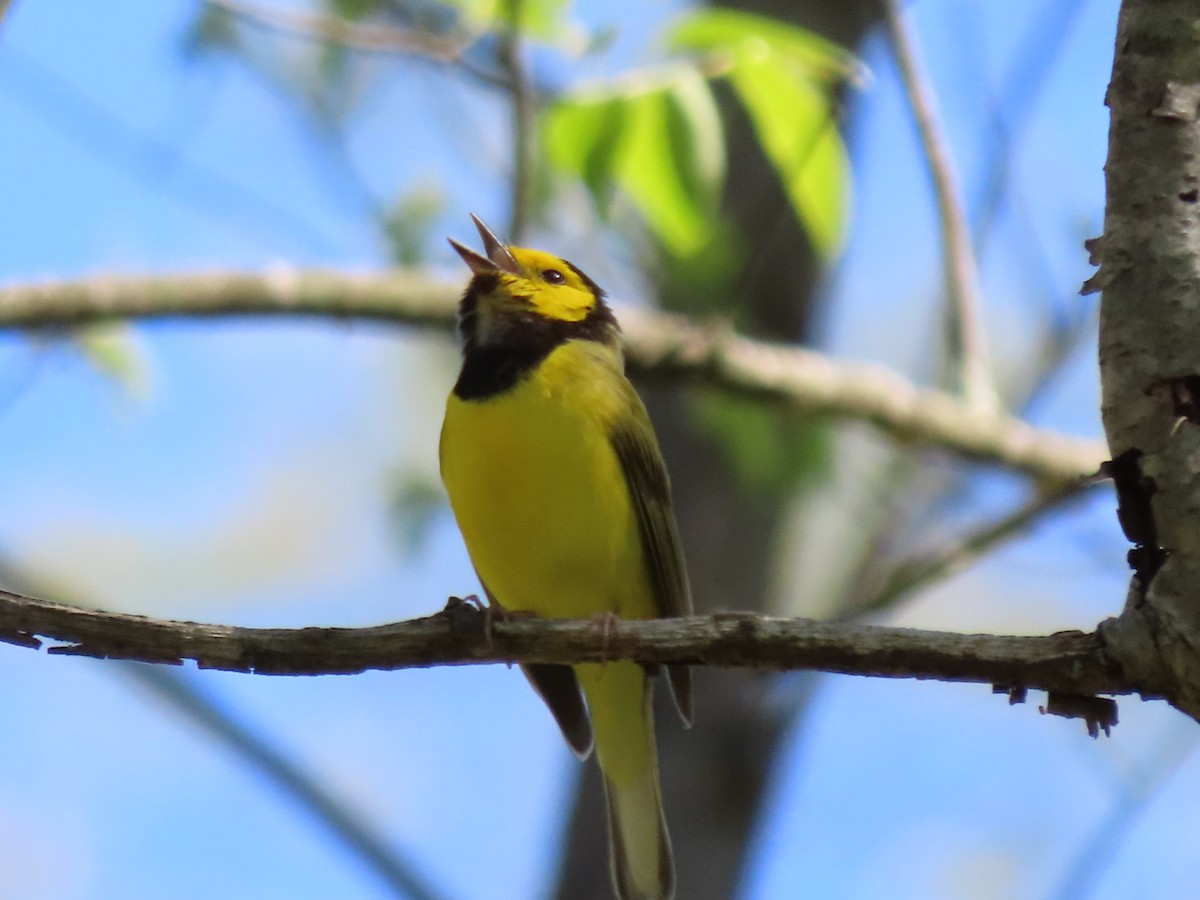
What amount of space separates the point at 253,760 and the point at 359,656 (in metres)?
3.01

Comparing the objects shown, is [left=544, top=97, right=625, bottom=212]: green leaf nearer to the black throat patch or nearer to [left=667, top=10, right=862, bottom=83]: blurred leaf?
[left=667, top=10, right=862, bottom=83]: blurred leaf

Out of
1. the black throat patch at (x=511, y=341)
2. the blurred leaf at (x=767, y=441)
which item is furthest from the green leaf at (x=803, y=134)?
the blurred leaf at (x=767, y=441)

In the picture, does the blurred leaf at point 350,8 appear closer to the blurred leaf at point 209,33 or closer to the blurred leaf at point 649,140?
the blurred leaf at point 209,33

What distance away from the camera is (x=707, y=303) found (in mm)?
6043

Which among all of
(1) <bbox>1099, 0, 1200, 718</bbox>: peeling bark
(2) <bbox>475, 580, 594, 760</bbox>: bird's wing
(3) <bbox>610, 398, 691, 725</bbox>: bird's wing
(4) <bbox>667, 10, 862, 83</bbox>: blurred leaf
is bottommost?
(1) <bbox>1099, 0, 1200, 718</bbox>: peeling bark

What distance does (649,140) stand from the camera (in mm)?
4543

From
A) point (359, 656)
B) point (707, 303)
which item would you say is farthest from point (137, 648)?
point (707, 303)

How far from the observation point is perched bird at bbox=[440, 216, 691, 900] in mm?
4508

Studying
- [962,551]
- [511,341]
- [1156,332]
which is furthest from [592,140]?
[962,551]

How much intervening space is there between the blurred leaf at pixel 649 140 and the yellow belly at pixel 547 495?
634 mm

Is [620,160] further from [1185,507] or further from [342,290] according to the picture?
[1185,507]

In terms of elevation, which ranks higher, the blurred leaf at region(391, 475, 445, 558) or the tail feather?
the blurred leaf at region(391, 475, 445, 558)

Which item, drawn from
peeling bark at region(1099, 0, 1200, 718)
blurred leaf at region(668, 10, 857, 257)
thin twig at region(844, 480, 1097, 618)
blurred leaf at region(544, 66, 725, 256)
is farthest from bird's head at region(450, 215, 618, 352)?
peeling bark at region(1099, 0, 1200, 718)

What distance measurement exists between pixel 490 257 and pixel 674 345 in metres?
0.90
